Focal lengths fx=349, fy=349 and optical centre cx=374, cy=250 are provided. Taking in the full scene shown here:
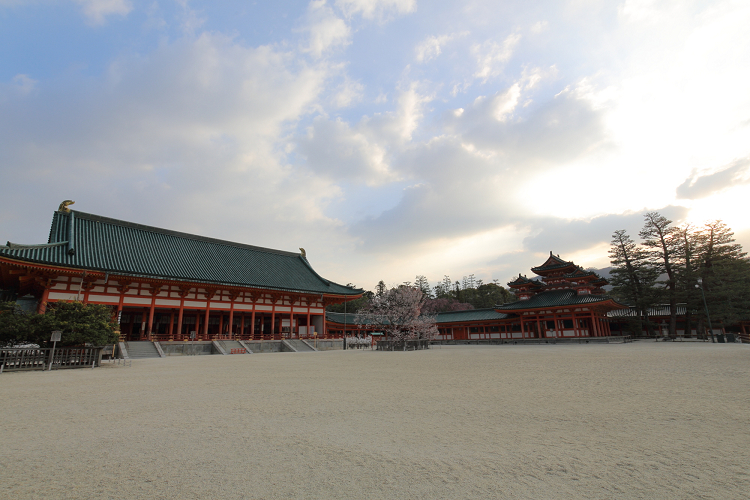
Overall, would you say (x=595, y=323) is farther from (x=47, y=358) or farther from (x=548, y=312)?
(x=47, y=358)

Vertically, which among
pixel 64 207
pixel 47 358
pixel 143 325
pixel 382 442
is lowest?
pixel 382 442

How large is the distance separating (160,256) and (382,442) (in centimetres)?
2814

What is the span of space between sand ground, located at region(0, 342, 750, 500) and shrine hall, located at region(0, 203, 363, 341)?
1607 cm

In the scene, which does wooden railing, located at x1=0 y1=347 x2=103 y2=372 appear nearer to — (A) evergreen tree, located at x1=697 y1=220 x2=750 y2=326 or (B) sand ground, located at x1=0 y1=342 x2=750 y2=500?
(B) sand ground, located at x1=0 y1=342 x2=750 y2=500

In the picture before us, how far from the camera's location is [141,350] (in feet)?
68.9

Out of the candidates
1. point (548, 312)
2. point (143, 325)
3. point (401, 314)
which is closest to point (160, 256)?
point (143, 325)

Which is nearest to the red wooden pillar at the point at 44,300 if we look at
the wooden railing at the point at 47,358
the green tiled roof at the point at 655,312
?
the wooden railing at the point at 47,358

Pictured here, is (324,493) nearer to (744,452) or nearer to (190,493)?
(190,493)

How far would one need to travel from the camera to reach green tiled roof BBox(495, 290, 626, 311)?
3481 centimetres

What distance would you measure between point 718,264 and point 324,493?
47120mm

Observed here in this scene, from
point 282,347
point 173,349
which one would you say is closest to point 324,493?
point 173,349

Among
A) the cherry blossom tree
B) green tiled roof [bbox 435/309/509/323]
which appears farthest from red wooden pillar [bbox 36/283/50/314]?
green tiled roof [bbox 435/309/509/323]

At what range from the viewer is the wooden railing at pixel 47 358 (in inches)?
492

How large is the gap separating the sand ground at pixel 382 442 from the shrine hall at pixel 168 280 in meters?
16.1
